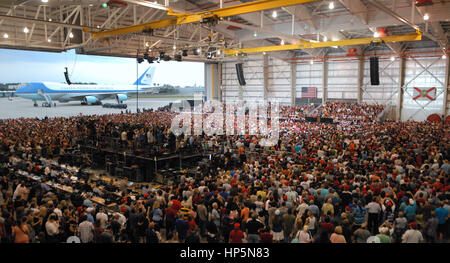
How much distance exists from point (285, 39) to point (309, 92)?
44.3ft

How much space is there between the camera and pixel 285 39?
2003 centimetres

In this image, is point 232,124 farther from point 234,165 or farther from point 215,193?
point 215,193

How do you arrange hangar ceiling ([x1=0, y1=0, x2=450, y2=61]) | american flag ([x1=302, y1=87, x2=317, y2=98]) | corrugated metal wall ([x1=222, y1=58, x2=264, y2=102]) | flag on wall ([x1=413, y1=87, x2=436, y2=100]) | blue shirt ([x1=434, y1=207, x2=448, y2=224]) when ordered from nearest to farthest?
blue shirt ([x1=434, y1=207, x2=448, y2=224]) < hangar ceiling ([x1=0, y1=0, x2=450, y2=61]) < flag on wall ([x1=413, y1=87, x2=436, y2=100]) < american flag ([x1=302, y1=87, x2=317, y2=98]) < corrugated metal wall ([x1=222, y1=58, x2=264, y2=102])

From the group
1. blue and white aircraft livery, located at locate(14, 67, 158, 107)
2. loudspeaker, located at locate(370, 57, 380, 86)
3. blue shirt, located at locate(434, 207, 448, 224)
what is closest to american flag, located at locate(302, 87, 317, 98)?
loudspeaker, located at locate(370, 57, 380, 86)

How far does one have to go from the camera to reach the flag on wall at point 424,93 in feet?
82.6

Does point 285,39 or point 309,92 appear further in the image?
point 309,92

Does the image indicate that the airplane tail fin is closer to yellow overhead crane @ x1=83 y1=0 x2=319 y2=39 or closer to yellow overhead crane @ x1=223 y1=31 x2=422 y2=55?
yellow overhead crane @ x1=223 y1=31 x2=422 y2=55

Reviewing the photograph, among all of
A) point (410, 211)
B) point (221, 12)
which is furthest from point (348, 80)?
point (410, 211)

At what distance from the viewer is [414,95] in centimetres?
2617

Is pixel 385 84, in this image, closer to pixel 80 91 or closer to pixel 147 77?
pixel 147 77

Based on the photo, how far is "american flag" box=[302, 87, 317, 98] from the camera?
32.0m

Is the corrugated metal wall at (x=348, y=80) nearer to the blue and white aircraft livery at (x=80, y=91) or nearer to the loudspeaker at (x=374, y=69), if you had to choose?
the loudspeaker at (x=374, y=69)

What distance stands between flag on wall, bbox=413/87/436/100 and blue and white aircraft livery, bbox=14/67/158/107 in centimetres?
3510
